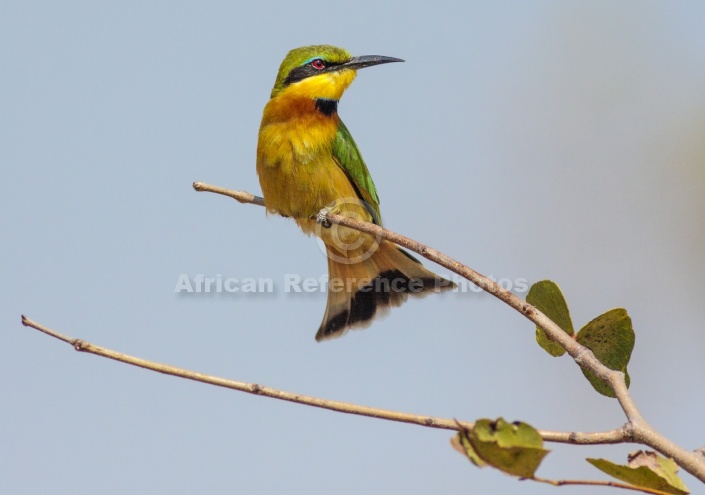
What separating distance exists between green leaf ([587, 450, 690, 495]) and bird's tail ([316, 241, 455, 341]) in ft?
8.28

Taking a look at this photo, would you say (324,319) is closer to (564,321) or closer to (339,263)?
(339,263)

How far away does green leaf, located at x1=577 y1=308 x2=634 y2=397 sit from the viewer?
1361 mm

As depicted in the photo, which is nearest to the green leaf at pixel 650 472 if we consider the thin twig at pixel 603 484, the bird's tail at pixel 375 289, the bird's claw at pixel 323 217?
the thin twig at pixel 603 484

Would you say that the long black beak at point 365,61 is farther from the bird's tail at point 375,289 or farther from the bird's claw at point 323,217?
the bird's tail at point 375,289

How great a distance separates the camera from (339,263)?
4281 millimetres

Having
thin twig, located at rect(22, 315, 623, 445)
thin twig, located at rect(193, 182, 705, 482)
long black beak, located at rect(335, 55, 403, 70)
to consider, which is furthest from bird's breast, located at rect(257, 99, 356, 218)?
thin twig, located at rect(22, 315, 623, 445)

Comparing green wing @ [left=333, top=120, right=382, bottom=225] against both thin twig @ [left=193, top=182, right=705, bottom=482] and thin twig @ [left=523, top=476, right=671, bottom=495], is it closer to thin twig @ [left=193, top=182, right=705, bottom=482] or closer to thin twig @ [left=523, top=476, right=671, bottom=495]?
thin twig @ [left=193, top=182, right=705, bottom=482]

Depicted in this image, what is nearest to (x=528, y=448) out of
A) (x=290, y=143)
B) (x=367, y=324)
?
(x=367, y=324)

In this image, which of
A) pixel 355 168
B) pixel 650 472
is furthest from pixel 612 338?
pixel 355 168

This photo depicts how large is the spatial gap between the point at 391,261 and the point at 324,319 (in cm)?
42

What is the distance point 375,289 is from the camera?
3924 mm

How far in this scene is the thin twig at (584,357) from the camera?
0.90 meters

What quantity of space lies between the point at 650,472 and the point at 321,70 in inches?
137

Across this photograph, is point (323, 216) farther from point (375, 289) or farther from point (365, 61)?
point (365, 61)
